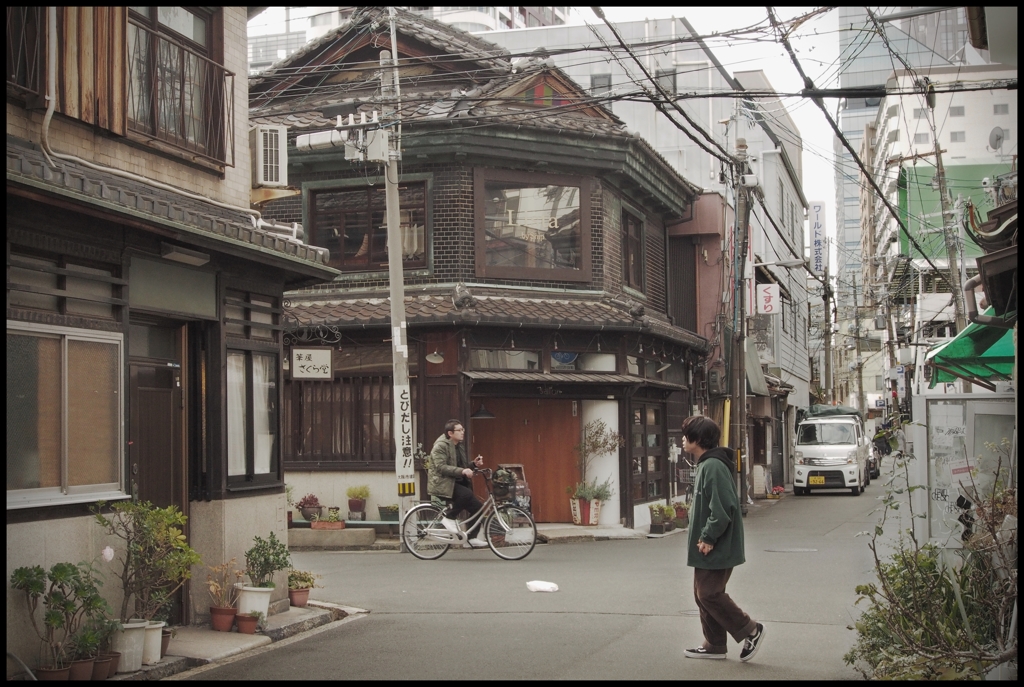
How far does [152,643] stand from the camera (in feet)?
27.4

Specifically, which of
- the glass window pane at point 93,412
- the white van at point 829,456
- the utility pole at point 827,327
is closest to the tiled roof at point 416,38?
the glass window pane at point 93,412

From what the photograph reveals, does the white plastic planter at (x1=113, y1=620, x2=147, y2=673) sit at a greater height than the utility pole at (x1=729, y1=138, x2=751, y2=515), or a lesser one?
lesser

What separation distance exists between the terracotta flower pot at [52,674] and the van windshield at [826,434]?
31.0 meters

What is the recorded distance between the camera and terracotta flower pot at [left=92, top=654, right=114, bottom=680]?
25.2 ft

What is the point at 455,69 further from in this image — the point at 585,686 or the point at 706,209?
the point at 585,686

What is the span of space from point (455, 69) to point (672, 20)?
60.3 feet

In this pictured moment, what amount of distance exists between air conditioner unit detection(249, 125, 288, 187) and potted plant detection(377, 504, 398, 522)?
8.54 m

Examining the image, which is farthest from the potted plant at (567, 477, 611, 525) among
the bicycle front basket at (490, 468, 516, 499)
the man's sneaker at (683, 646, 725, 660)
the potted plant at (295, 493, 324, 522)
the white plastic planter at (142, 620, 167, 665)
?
the white plastic planter at (142, 620, 167, 665)

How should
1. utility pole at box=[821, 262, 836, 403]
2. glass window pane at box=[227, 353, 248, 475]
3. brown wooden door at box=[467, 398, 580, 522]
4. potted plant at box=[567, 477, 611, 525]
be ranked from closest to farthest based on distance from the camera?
glass window pane at box=[227, 353, 248, 475], potted plant at box=[567, 477, 611, 525], brown wooden door at box=[467, 398, 580, 522], utility pole at box=[821, 262, 836, 403]

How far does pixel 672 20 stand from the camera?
39406 mm

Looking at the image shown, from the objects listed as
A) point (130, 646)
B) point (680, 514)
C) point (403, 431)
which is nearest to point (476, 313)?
point (403, 431)

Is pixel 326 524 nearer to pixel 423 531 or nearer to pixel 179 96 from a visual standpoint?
pixel 423 531

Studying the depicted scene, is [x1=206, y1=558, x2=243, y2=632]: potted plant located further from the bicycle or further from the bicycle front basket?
the bicycle front basket

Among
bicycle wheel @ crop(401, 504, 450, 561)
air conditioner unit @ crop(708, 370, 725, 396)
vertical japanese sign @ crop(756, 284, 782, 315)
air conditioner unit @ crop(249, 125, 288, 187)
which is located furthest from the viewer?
vertical japanese sign @ crop(756, 284, 782, 315)
